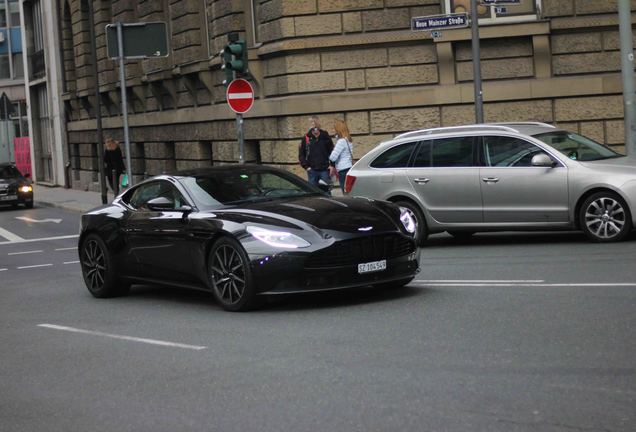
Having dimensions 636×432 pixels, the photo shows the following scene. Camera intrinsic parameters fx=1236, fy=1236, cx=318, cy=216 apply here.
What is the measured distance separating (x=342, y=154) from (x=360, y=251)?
10.7 metres

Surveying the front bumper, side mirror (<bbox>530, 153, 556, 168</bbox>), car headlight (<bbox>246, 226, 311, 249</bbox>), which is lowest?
the front bumper

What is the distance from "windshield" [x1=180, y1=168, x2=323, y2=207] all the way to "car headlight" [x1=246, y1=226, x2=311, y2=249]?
0.93 meters

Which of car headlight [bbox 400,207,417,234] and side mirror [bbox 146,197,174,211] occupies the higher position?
side mirror [bbox 146,197,174,211]

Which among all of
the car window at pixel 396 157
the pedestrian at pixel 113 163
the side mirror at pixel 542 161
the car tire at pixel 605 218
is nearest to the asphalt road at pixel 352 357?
the car tire at pixel 605 218

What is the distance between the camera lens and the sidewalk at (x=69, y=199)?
34441mm

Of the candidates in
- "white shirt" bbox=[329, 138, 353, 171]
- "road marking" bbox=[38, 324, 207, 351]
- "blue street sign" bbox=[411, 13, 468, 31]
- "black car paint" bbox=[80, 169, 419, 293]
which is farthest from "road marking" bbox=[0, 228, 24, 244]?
"road marking" bbox=[38, 324, 207, 351]

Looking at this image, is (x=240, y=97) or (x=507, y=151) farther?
(x=240, y=97)

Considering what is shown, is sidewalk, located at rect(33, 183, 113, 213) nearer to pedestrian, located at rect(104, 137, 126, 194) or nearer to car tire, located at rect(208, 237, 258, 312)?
pedestrian, located at rect(104, 137, 126, 194)

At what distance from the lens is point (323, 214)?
34.8 feet

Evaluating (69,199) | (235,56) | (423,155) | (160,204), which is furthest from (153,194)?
(69,199)

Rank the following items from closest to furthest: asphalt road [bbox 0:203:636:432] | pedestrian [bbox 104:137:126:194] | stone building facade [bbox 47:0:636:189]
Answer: asphalt road [bbox 0:203:636:432], stone building facade [bbox 47:0:636:189], pedestrian [bbox 104:137:126:194]

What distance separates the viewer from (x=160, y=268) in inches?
462

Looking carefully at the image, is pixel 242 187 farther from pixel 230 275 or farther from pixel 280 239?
pixel 280 239

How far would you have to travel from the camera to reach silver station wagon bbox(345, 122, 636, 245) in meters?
Result: 14.4
